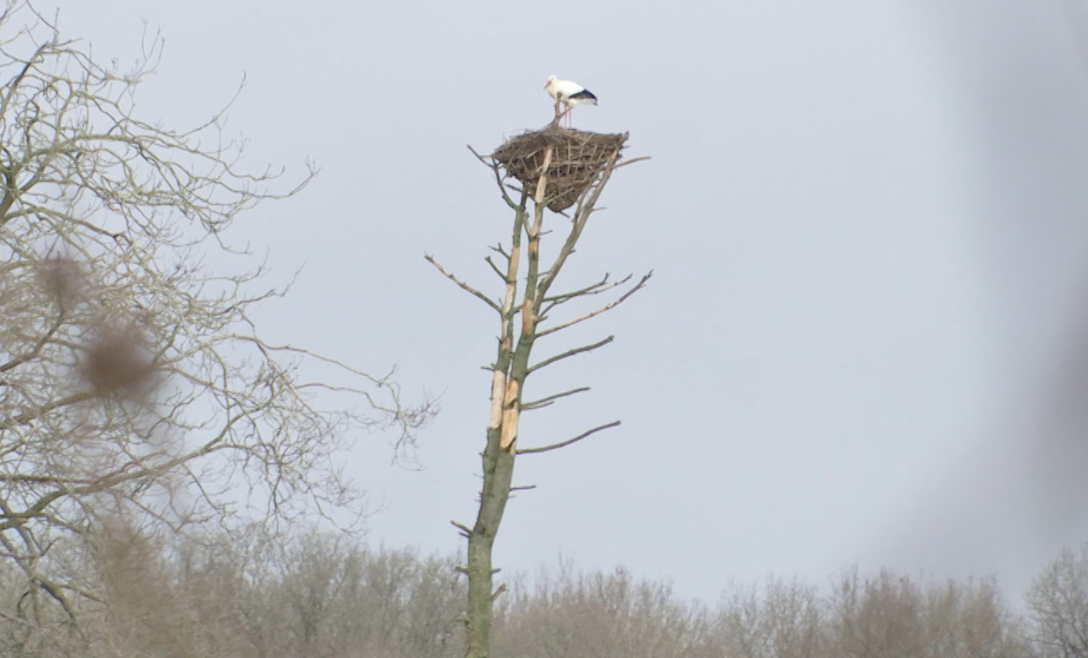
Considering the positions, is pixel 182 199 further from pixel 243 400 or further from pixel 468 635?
pixel 468 635

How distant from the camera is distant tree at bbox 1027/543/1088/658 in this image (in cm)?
417

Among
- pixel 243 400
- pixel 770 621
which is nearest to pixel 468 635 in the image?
pixel 243 400

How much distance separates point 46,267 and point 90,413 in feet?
2.61

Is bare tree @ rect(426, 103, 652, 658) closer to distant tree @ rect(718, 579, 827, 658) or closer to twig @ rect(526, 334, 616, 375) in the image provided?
twig @ rect(526, 334, 616, 375)

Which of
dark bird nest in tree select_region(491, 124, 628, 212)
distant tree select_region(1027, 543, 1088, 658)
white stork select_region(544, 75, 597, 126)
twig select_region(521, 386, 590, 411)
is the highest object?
white stork select_region(544, 75, 597, 126)

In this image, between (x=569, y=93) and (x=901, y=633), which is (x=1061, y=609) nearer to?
(x=569, y=93)

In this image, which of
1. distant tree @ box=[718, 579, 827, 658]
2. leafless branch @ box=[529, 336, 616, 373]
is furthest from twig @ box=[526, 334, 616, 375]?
distant tree @ box=[718, 579, 827, 658]

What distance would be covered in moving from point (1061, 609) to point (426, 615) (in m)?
37.3

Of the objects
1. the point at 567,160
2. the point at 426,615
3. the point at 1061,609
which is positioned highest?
the point at 426,615

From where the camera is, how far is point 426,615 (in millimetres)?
41844

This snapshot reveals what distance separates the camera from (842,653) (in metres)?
25.1

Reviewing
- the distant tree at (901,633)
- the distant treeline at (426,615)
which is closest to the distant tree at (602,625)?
the distant treeline at (426,615)

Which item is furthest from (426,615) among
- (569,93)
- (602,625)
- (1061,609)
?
(1061,609)

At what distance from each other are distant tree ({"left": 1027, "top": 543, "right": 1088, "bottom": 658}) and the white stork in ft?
Answer: 21.2
